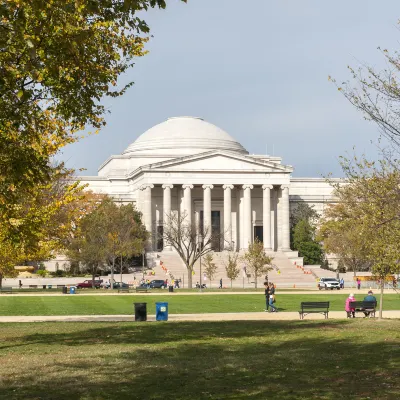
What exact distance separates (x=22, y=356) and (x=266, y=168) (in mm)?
96811

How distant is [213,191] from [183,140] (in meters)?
12.1

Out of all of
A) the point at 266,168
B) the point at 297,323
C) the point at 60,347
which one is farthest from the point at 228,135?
the point at 60,347

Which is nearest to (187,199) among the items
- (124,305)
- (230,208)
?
(230,208)

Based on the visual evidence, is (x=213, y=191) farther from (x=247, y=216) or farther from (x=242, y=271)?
(x=242, y=271)

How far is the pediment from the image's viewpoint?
11450cm

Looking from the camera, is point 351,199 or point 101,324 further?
point 101,324

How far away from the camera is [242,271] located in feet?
312

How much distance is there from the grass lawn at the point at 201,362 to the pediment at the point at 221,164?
281ft

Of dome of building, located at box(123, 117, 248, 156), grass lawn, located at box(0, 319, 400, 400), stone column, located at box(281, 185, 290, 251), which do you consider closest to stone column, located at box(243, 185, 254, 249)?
stone column, located at box(281, 185, 290, 251)

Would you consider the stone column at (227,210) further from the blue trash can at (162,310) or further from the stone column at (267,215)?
the blue trash can at (162,310)

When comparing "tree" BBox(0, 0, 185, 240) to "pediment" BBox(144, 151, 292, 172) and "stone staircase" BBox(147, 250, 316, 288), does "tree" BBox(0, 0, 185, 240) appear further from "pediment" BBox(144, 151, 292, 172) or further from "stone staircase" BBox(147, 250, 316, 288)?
"pediment" BBox(144, 151, 292, 172)

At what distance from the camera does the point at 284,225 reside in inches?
4572

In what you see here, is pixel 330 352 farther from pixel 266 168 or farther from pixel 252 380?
pixel 266 168

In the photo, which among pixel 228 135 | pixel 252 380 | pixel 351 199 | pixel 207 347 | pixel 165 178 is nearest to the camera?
pixel 252 380
